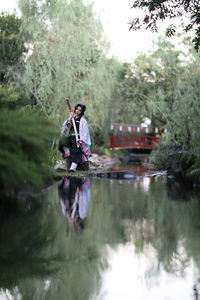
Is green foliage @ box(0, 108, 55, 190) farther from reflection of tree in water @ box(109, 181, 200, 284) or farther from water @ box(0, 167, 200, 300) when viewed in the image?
reflection of tree in water @ box(109, 181, 200, 284)

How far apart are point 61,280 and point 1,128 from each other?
3.23ft

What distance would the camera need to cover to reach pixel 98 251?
3221mm

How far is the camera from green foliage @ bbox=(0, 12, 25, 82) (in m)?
17.4

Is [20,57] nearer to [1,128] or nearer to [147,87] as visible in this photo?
[147,87]

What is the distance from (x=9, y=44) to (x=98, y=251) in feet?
53.9

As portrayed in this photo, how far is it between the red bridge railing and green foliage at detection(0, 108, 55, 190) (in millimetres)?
24326

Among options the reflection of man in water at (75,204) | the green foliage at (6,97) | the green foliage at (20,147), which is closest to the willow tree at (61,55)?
the reflection of man in water at (75,204)

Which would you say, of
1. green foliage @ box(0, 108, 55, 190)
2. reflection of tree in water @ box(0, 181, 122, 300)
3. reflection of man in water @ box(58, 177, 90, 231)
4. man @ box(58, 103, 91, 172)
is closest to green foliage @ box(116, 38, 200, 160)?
man @ box(58, 103, 91, 172)

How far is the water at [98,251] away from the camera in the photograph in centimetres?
252

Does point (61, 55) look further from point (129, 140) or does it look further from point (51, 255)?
point (129, 140)

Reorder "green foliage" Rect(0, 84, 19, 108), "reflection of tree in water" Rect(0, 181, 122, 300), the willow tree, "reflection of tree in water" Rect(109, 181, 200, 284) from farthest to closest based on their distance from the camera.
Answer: the willow tree, "green foliage" Rect(0, 84, 19, 108), "reflection of tree in water" Rect(109, 181, 200, 284), "reflection of tree in water" Rect(0, 181, 122, 300)

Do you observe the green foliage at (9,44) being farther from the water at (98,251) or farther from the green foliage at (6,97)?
the green foliage at (6,97)

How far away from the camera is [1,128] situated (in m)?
2.48

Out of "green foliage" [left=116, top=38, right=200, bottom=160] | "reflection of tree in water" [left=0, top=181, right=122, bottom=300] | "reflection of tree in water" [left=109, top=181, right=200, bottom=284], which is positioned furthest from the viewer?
"green foliage" [left=116, top=38, right=200, bottom=160]
